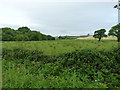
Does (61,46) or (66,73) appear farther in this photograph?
(61,46)

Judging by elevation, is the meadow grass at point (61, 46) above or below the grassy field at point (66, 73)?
above

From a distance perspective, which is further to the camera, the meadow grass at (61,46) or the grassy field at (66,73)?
the meadow grass at (61,46)

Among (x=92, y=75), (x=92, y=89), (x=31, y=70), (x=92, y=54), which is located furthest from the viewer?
Answer: (x=92, y=54)

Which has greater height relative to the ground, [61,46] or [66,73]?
[61,46]

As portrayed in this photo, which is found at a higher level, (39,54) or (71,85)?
(39,54)

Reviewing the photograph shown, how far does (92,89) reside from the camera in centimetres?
344

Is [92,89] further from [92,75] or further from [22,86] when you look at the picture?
[22,86]

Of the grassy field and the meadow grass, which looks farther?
the meadow grass

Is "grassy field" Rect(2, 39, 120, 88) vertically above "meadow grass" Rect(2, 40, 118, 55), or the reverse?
"meadow grass" Rect(2, 40, 118, 55)

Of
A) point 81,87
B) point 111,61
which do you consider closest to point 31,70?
point 81,87

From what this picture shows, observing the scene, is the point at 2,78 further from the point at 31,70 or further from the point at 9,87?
the point at 31,70

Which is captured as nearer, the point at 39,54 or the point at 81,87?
the point at 81,87

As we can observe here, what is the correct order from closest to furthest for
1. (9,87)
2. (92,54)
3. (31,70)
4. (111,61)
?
1. (9,87)
2. (31,70)
3. (111,61)
4. (92,54)

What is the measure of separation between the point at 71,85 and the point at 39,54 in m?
3.93
